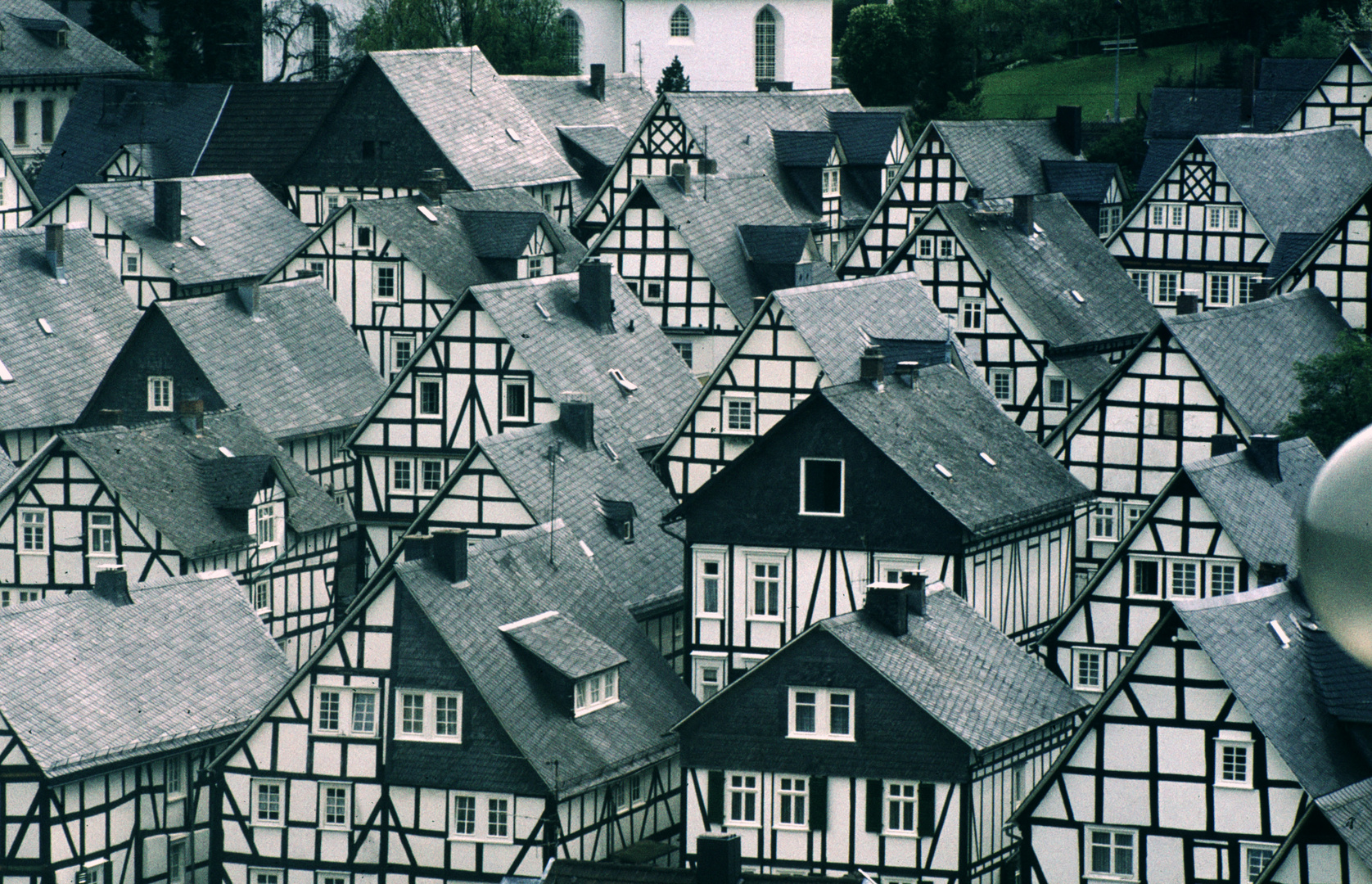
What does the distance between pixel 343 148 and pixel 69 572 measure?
118 ft

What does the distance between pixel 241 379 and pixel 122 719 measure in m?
20.6

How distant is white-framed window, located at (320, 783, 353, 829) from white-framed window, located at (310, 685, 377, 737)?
894mm

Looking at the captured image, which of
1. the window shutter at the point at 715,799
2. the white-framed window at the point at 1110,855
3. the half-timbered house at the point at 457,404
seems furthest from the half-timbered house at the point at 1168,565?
the half-timbered house at the point at 457,404

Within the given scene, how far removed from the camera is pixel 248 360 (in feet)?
206

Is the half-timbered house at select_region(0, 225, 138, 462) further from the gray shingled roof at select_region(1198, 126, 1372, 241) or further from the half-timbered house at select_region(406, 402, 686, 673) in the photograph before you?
the gray shingled roof at select_region(1198, 126, 1372, 241)

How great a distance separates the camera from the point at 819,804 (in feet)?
130

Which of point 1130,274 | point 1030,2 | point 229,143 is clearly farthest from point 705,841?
point 1030,2

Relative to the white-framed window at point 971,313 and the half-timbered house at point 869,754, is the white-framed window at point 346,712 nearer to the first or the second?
the half-timbered house at point 869,754

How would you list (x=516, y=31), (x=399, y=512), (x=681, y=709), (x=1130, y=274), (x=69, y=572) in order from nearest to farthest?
(x=681, y=709)
(x=69, y=572)
(x=399, y=512)
(x=1130, y=274)
(x=516, y=31)

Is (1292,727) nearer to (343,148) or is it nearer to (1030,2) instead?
(343,148)

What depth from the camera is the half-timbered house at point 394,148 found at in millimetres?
84438

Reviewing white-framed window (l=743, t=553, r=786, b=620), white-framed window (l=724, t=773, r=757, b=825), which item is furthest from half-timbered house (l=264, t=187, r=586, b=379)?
white-framed window (l=724, t=773, r=757, b=825)

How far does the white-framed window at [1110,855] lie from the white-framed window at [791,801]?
5222mm

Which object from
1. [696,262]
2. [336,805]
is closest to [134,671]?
[336,805]
